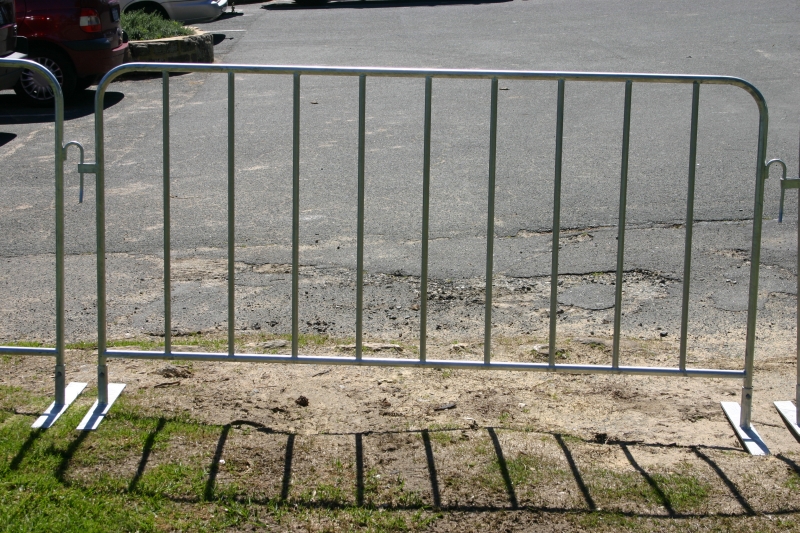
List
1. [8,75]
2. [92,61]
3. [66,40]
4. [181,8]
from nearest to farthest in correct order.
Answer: [8,75]
[66,40]
[92,61]
[181,8]

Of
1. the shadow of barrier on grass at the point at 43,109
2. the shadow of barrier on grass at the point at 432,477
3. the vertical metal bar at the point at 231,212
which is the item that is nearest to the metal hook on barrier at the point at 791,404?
the shadow of barrier on grass at the point at 432,477

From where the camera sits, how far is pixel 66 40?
1295 cm

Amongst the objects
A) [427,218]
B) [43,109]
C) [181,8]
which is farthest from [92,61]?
[427,218]

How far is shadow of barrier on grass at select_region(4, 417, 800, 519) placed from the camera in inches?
145

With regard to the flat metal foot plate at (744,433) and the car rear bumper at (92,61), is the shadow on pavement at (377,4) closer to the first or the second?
the car rear bumper at (92,61)

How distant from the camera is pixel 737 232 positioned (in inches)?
292

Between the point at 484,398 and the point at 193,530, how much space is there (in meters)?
1.79

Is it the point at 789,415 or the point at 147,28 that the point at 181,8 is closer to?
the point at 147,28

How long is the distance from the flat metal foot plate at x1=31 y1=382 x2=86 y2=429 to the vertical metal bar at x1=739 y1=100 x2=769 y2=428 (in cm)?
331

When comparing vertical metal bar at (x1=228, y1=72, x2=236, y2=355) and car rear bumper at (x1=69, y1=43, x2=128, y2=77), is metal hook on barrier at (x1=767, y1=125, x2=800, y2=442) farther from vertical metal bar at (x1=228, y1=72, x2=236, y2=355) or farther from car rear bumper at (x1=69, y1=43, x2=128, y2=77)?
car rear bumper at (x1=69, y1=43, x2=128, y2=77)

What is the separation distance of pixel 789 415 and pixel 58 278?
3662mm

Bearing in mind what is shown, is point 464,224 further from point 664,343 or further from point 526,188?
point 664,343

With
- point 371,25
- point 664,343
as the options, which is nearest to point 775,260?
point 664,343

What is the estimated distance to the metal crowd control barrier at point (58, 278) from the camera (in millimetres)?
4285
